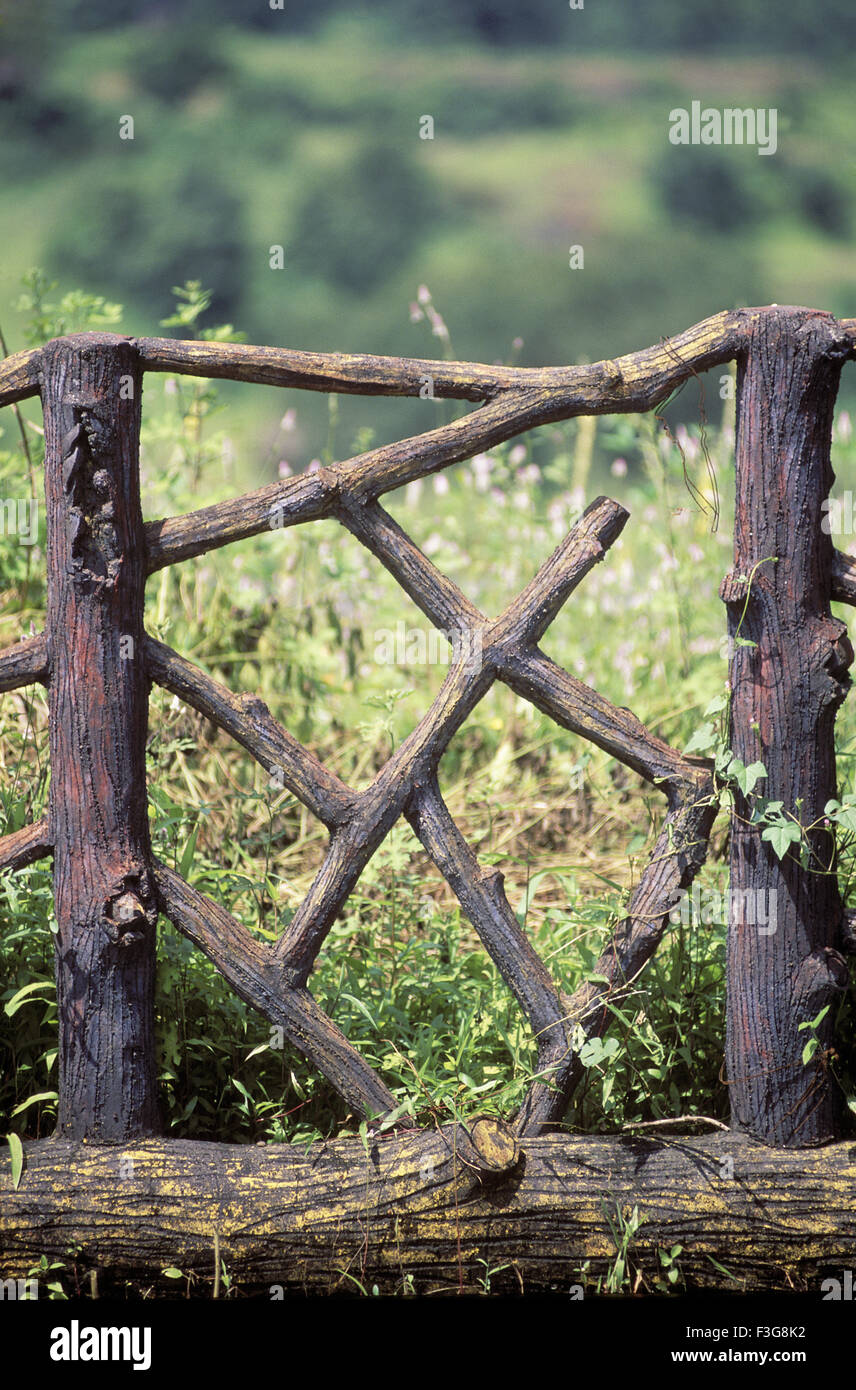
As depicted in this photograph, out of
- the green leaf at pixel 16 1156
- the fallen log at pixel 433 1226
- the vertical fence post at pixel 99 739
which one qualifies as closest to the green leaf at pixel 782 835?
the fallen log at pixel 433 1226

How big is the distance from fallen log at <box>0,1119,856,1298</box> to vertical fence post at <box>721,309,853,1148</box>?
138 millimetres

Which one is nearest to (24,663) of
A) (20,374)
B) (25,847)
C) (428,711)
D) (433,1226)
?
(25,847)

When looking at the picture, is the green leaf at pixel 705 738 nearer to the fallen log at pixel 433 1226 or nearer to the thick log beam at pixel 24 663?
the fallen log at pixel 433 1226

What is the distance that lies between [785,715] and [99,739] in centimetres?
Answer: 103

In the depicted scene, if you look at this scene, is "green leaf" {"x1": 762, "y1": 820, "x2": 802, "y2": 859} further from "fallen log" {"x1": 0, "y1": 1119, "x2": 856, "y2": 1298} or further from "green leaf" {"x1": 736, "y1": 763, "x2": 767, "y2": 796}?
"fallen log" {"x1": 0, "y1": 1119, "x2": 856, "y2": 1298}

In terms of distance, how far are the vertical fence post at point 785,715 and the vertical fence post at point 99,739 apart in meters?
0.91

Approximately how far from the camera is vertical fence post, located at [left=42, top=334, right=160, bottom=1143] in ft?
5.83

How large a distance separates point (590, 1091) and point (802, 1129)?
0.34 metres

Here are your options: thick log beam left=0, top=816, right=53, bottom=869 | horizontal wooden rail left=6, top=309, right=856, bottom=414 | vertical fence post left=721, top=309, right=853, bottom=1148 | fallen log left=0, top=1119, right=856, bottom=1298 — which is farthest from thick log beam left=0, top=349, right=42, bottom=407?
fallen log left=0, top=1119, right=856, bottom=1298

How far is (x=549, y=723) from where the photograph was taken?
3.43 metres

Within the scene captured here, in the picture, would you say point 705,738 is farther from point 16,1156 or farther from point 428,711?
point 16,1156

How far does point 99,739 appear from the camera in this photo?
1815 millimetres

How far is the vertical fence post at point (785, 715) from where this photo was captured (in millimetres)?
1773

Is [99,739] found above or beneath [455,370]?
beneath
